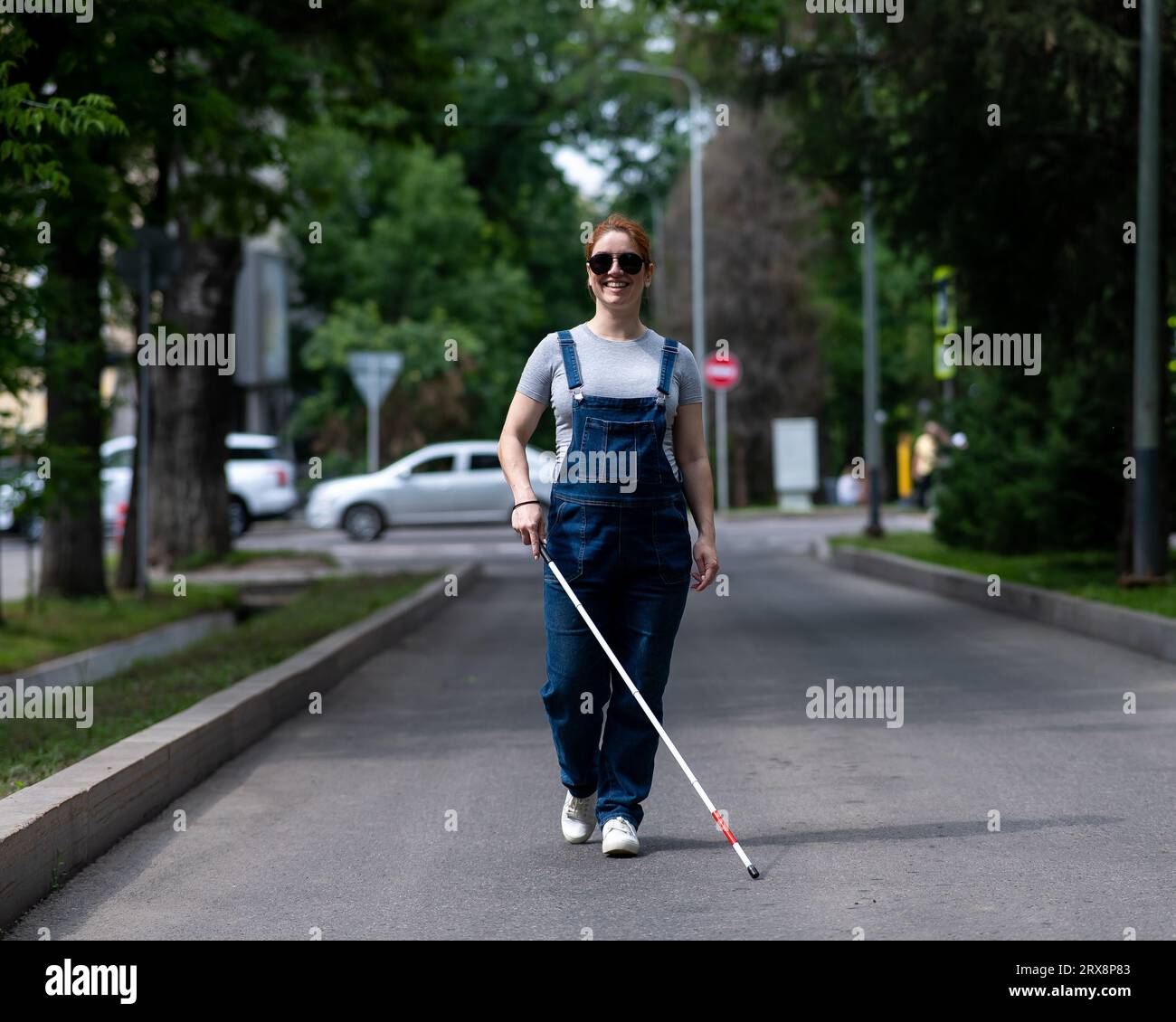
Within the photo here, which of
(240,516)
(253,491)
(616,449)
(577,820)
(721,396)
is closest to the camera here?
(616,449)

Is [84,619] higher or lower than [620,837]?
lower

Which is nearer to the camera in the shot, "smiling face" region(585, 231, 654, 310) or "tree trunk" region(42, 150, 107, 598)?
"smiling face" region(585, 231, 654, 310)

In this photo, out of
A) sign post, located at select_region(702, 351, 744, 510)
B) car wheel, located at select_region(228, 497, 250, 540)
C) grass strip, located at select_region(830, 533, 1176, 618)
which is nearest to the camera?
grass strip, located at select_region(830, 533, 1176, 618)

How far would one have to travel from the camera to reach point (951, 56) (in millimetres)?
14195

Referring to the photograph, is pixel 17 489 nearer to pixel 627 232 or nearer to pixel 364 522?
pixel 627 232

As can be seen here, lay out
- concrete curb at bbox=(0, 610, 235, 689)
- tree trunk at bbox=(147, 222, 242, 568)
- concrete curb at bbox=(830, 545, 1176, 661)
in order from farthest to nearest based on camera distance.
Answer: tree trunk at bbox=(147, 222, 242, 568), concrete curb at bbox=(0, 610, 235, 689), concrete curb at bbox=(830, 545, 1176, 661)

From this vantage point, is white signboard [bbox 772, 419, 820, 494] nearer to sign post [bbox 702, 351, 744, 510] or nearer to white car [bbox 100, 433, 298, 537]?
sign post [bbox 702, 351, 744, 510]

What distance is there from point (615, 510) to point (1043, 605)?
8979 millimetres

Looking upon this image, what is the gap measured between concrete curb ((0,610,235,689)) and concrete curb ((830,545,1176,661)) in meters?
6.39

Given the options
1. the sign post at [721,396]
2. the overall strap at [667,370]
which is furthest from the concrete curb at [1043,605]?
the sign post at [721,396]

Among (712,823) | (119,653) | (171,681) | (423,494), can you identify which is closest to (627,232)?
(712,823)

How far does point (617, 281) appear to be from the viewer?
591cm

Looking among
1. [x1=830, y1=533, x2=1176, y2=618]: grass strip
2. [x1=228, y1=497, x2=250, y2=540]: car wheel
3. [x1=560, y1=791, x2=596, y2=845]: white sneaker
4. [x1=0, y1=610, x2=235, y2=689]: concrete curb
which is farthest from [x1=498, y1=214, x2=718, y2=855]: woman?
[x1=228, y1=497, x2=250, y2=540]: car wheel

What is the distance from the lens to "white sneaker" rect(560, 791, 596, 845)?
621cm
